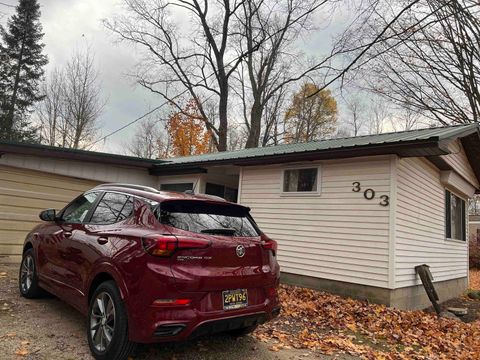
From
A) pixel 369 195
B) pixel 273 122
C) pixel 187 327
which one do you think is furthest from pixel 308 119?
pixel 187 327

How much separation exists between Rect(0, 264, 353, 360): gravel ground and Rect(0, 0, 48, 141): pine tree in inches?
870

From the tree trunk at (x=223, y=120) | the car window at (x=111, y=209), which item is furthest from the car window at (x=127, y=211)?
the tree trunk at (x=223, y=120)

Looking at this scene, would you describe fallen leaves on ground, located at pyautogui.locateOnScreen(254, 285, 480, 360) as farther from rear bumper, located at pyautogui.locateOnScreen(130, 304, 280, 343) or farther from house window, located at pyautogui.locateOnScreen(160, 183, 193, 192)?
house window, located at pyautogui.locateOnScreen(160, 183, 193, 192)

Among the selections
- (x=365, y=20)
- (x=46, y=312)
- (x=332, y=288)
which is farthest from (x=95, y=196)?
(x=332, y=288)

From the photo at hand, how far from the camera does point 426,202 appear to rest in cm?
890

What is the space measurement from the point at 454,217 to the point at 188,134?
2079 centimetres

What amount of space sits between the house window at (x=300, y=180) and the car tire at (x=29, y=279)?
5.63 metres

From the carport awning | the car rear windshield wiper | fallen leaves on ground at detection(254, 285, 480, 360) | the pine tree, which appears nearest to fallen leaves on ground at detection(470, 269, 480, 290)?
the carport awning

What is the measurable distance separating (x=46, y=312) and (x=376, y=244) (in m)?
5.84

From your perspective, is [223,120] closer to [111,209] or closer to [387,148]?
[387,148]

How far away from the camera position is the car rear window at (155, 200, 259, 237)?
3488 millimetres

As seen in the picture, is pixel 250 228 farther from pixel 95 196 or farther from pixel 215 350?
pixel 95 196

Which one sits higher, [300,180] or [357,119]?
[357,119]

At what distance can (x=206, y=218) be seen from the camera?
146 inches
